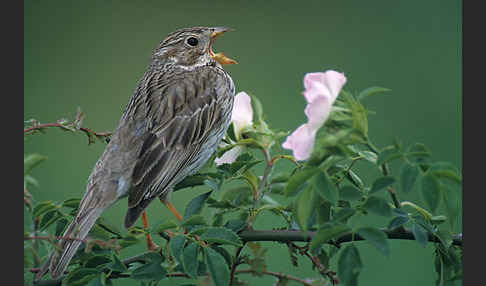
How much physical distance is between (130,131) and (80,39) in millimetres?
2986

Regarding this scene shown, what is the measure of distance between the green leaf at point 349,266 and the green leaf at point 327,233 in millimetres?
52

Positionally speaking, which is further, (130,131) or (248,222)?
(130,131)

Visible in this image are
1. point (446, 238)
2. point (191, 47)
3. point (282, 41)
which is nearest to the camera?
point (446, 238)

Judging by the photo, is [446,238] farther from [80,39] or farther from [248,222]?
[80,39]

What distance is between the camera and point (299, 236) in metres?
1.72

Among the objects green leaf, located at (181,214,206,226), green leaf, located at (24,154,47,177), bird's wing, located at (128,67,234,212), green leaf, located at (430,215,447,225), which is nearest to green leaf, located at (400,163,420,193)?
green leaf, located at (430,215,447,225)

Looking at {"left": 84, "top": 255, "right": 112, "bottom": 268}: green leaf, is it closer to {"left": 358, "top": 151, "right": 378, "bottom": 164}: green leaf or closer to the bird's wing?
the bird's wing

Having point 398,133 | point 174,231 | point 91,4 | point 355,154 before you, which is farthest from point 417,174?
point 91,4

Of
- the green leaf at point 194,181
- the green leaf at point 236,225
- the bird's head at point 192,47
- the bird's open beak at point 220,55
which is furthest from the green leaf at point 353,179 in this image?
the bird's head at point 192,47

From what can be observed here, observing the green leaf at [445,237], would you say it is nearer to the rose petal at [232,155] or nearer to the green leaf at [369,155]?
the green leaf at [369,155]

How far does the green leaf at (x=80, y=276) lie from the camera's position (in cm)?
174

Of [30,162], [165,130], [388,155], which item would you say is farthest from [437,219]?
[165,130]

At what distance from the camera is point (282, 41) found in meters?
5.83

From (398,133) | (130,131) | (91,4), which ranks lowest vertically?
(398,133)
